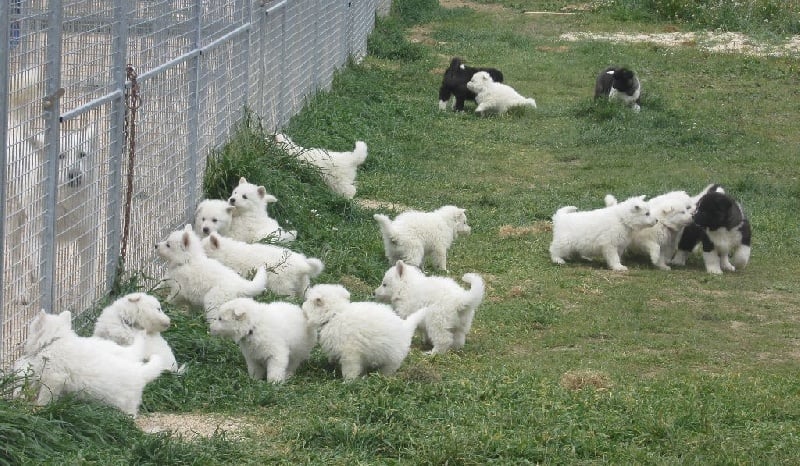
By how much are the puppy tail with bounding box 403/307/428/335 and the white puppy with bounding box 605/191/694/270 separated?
3.81 metres

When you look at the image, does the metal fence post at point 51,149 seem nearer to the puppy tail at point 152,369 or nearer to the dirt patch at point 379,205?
the puppy tail at point 152,369

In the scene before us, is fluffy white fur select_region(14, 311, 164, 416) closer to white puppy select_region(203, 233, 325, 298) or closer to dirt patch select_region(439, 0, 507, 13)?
white puppy select_region(203, 233, 325, 298)

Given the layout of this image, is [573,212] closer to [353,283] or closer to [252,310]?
[353,283]

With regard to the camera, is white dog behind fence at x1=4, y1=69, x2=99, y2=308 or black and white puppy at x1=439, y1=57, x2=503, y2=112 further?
black and white puppy at x1=439, y1=57, x2=503, y2=112

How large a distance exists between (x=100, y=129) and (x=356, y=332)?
200 cm

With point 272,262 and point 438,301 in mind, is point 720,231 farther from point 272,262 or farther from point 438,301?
point 272,262

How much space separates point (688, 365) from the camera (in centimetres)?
807

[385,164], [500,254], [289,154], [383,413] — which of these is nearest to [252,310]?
[383,413]

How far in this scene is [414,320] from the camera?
7523 millimetres

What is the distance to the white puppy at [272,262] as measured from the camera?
868 cm

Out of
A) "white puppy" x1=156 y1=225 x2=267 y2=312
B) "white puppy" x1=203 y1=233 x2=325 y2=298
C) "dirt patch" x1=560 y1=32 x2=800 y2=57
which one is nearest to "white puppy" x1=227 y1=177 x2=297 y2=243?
"white puppy" x1=203 y1=233 x2=325 y2=298

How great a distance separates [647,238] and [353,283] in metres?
3.00

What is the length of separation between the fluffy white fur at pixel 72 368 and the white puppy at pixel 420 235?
12.8 feet

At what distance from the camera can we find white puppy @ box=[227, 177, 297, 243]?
9.90 m
